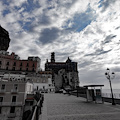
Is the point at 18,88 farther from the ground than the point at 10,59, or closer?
closer

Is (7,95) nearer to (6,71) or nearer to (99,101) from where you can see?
(99,101)

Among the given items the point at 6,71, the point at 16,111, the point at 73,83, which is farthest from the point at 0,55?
the point at 73,83

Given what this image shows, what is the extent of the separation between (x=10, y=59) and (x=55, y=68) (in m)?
42.9

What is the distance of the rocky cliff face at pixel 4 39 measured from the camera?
56606 mm

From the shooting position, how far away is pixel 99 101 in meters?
13.2

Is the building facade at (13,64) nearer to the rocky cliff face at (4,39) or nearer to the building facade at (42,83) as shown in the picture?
the rocky cliff face at (4,39)

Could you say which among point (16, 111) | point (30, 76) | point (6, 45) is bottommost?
point (16, 111)

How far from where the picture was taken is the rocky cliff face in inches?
2229

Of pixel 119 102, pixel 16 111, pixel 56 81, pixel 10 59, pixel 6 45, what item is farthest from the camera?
pixel 56 81

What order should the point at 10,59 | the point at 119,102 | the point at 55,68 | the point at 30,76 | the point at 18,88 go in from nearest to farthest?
the point at 119,102, the point at 18,88, the point at 30,76, the point at 10,59, the point at 55,68

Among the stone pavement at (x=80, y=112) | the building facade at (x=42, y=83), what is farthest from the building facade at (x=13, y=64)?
the stone pavement at (x=80, y=112)

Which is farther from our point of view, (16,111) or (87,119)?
(16,111)

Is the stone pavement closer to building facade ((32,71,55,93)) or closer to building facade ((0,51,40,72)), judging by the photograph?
building facade ((32,71,55,93))

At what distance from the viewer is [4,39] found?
57.8m
